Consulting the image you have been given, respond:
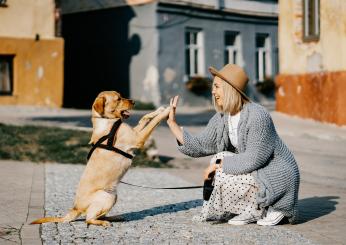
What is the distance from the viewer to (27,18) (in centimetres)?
2145

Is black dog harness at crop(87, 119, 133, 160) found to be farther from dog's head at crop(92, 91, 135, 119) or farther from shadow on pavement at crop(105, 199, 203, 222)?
shadow on pavement at crop(105, 199, 203, 222)

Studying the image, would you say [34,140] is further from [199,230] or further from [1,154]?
[199,230]

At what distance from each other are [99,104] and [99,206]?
847mm

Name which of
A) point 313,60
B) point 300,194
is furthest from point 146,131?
point 313,60

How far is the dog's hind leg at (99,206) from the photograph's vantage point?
5.66 metres

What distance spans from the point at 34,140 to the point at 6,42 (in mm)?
9830

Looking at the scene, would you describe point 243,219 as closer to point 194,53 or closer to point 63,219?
point 63,219

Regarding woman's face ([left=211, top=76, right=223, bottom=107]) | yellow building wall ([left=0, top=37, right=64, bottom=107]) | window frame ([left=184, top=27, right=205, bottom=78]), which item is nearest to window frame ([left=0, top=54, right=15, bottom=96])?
yellow building wall ([left=0, top=37, right=64, bottom=107])

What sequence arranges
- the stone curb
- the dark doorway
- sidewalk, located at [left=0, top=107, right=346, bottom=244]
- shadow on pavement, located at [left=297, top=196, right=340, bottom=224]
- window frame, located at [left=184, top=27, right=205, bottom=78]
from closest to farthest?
the stone curb → sidewalk, located at [left=0, top=107, right=346, bottom=244] → shadow on pavement, located at [left=297, top=196, right=340, bottom=224] → the dark doorway → window frame, located at [left=184, top=27, right=205, bottom=78]

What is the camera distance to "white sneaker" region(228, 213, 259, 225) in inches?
233

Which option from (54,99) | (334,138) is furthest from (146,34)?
(334,138)

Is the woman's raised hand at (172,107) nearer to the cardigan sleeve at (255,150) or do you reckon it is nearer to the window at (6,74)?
the cardigan sleeve at (255,150)

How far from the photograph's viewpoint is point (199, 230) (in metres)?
5.71

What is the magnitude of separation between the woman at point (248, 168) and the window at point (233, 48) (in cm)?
2126
